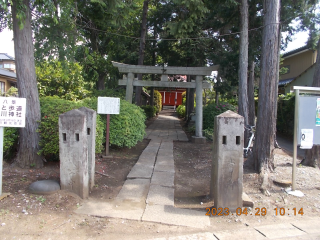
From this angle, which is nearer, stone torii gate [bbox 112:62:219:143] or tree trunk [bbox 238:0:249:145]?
tree trunk [bbox 238:0:249:145]

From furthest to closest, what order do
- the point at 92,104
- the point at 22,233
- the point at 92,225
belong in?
the point at 92,104 → the point at 92,225 → the point at 22,233

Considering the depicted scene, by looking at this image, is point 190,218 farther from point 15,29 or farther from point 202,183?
point 15,29

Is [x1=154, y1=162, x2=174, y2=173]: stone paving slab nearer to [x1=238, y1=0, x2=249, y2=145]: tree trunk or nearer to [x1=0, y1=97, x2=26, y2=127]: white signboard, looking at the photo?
[x1=0, y1=97, x2=26, y2=127]: white signboard

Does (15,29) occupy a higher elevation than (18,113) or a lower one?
higher

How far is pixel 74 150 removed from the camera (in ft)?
14.0

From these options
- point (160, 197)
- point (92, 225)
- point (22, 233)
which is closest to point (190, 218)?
point (160, 197)

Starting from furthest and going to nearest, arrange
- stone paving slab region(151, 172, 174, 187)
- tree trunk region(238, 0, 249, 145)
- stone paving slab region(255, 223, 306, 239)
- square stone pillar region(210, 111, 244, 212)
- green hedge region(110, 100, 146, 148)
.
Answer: tree trunk region(238, 0, 249, 145) → green hedge region(110, 100, 146, 148) → stone paving slab region(151, 172, 174, 187) → square stone pillar region(210, 111, 244, 212) → stone paving slab region(255, 223, 306, 239)

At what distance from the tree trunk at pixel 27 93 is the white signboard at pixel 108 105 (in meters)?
1.73

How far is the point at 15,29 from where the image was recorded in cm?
556

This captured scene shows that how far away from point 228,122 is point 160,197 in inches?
73.1

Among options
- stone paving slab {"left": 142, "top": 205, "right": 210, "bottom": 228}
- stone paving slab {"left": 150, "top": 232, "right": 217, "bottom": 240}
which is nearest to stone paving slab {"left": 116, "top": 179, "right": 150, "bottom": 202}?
stone paving slab {"left": 142, "top": 205, "right": 210, "bottom": 228}

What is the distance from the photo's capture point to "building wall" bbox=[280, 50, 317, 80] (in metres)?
21.3

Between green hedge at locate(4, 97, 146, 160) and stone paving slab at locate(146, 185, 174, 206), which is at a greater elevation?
green hedge at locate(4, 97, 146, 160)

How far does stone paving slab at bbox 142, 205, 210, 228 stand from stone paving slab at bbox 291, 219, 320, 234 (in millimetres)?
1385
